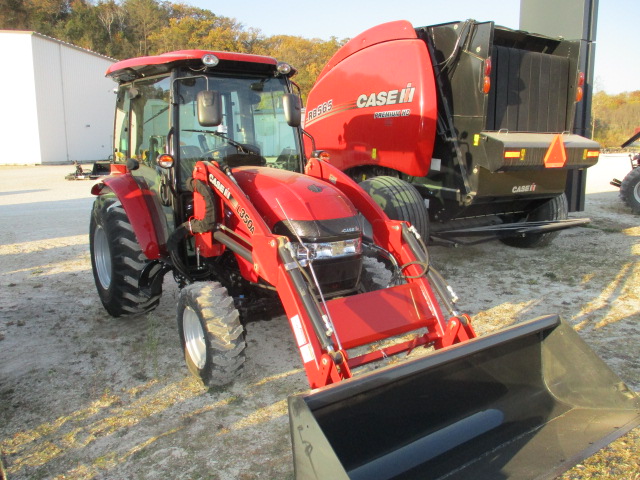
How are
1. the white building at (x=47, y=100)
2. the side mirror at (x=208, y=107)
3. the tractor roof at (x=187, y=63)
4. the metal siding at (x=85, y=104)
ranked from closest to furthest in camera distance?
1. the side mirror at (x=208, y=107)
2. the tractor roof at (x=187, y=63)
3. the white building at (x=47, y=100)
4. the metal siding at (x=85, y=104)

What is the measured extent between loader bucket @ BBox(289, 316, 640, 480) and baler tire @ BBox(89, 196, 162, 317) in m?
2.35

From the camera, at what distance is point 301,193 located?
3229 mm

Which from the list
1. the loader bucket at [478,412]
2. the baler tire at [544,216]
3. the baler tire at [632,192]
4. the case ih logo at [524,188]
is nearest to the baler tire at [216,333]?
the loader bucket at [478,412]

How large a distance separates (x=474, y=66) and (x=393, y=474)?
4.06 meters

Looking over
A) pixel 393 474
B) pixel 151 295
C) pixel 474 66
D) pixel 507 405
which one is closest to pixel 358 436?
pixel 393 474

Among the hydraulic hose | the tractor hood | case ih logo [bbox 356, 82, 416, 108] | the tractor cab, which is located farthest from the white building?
the tractor hood

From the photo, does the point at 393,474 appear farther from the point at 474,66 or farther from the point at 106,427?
the point at 474,66

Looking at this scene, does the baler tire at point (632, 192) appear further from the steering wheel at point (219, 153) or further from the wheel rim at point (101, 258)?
the wheel rim at point (101, 258)

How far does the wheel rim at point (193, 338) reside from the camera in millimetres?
3326

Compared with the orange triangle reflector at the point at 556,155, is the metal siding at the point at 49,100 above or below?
above

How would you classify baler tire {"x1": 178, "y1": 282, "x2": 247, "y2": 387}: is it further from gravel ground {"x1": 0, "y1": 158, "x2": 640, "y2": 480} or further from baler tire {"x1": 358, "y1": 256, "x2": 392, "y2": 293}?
baler tire {"x1": 358, "y1": 256, "x2": 392, "y2": 293}

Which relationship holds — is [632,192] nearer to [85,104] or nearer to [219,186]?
[219,186]

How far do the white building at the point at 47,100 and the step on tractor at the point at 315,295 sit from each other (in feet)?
76.8

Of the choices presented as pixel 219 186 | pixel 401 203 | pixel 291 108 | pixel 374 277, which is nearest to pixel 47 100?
pixel 401 203
